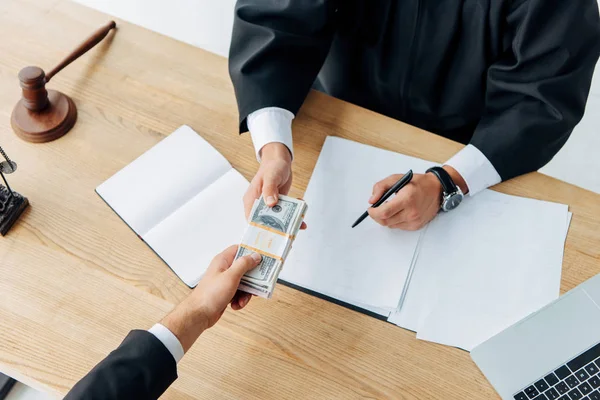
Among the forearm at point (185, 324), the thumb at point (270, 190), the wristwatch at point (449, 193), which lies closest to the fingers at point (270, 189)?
the thumb at point (270, 190)

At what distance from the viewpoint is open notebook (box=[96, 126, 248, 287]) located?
1114 mm

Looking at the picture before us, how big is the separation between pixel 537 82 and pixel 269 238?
0.64m

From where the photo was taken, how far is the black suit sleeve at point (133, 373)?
89cm

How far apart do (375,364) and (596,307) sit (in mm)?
432

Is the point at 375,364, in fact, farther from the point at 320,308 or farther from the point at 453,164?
the point at 453,164

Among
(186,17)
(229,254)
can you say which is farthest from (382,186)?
(186,17)

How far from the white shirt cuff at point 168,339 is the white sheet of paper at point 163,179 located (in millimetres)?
243

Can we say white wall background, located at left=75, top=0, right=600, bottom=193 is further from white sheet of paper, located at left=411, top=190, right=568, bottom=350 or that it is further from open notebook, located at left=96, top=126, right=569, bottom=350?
white sheet of paper, located at left=411, top=190, right=568, bottom=350

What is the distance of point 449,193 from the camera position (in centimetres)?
117

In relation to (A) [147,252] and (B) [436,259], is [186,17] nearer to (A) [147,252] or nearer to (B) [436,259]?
(A) [147,252]

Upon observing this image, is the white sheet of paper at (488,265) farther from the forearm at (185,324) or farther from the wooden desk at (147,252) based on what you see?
the forearm at (185,324)

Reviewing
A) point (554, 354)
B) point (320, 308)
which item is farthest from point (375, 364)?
point (554, 354)

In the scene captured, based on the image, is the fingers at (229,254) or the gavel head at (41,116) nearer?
the fingers at (229,254)

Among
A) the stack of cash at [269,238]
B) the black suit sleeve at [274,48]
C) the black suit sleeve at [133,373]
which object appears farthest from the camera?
the black suit sleeve at [274,48]
